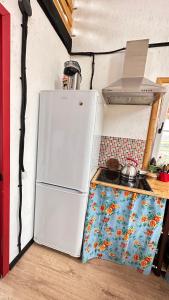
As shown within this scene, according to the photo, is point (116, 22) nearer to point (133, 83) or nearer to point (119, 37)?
point (119, 37)

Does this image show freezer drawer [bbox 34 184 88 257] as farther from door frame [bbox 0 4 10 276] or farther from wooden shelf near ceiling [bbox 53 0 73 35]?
wooden shelf near ceiling [bbox 53 0 73 35]

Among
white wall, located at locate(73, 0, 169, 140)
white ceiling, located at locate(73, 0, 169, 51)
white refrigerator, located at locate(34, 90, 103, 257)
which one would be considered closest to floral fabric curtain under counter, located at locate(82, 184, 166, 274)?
white refrigerator, located at locate(34, 90, 103, 257)

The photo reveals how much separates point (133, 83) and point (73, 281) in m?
1.89

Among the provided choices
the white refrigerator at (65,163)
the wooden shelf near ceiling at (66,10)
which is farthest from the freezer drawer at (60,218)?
the wooden shelf near ceiling at (66,10)

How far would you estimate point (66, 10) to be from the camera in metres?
1.75

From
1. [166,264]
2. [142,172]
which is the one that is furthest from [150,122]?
[166,264]

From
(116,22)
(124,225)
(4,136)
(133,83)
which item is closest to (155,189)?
(124,225)

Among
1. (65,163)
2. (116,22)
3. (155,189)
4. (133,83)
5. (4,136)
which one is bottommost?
(155,189)

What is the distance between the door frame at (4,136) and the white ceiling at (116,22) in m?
→ 1.28

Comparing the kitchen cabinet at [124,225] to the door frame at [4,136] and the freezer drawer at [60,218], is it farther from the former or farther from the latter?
the door frame at [4,136]

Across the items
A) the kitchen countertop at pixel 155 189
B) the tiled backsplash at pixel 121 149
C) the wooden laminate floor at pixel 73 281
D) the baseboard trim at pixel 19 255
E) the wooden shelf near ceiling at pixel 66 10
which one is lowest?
the wooden laminate floor at pixel 73 281

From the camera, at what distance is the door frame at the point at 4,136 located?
96 centimetres

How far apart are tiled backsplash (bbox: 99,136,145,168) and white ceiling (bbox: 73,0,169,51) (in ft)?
3.84

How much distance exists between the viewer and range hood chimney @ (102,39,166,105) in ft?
4.75
